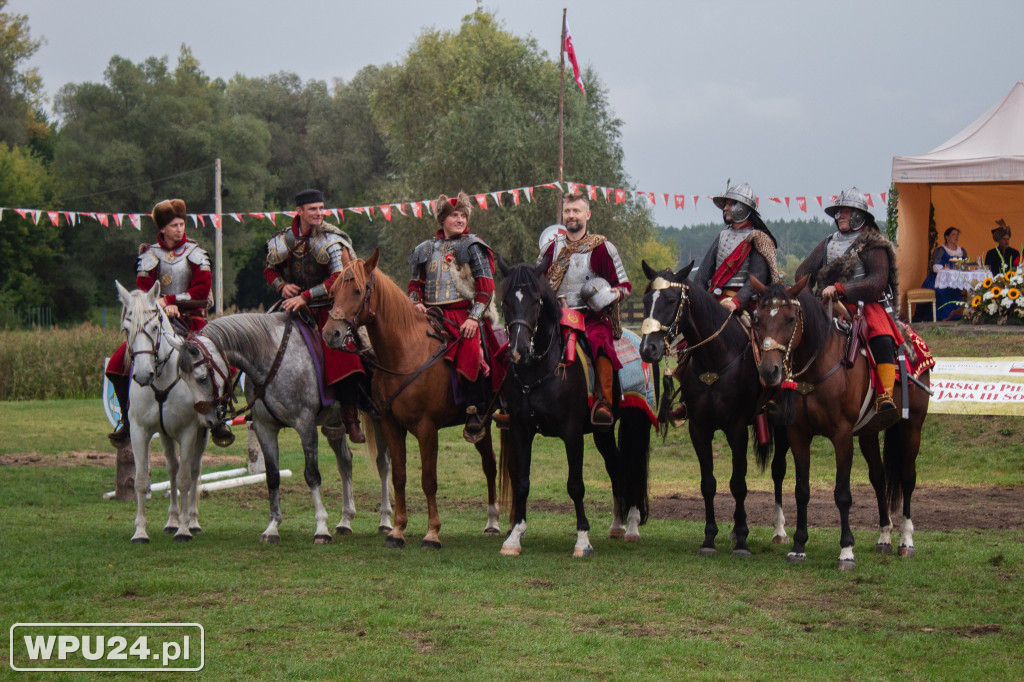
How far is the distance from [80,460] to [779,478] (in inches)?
405

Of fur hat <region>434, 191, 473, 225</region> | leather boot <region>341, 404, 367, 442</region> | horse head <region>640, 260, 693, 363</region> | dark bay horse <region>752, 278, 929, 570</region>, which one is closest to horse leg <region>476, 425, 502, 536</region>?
leather boot <region>341, 404, 367, 442</region>

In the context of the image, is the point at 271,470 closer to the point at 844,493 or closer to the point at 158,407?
the point at 158,407

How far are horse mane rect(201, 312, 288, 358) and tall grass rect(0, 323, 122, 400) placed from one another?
16129 mm

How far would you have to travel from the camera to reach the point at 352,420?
8.80 meters

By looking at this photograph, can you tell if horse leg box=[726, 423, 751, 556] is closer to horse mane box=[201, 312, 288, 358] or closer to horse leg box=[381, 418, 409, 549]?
horse leg box=[381, 418, 409, 549]

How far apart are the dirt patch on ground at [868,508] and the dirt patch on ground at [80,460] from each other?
575 cm

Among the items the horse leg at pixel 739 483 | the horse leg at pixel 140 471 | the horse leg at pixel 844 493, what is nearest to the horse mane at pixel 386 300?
the horse leg at pixel 140 471

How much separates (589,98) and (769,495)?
33430 mm

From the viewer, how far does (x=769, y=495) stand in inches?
469

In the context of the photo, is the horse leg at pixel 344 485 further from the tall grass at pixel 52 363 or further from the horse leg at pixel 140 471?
the tall grass at pixel 52 363

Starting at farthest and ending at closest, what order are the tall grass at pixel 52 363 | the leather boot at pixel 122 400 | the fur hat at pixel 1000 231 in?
the tall grass at pixel 52 363, the fur hat at pixel 1000 231, the leather boot at pixel 122 400

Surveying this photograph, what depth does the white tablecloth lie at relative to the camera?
1797cm

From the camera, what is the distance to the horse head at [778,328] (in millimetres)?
7207

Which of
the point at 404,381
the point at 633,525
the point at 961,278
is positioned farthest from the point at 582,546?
the point at 961,278
